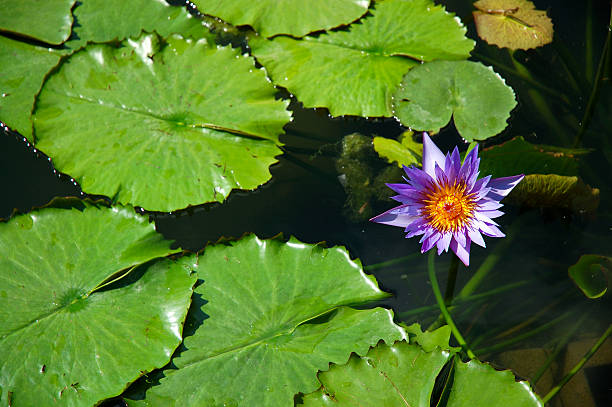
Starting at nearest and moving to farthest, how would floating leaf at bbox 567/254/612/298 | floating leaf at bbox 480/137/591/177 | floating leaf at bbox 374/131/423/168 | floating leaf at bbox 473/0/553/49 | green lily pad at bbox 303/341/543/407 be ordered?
green lily pad at bbox 303/341/543/407 < floating leaf at bbox 480/137/591/177 < floating leaf at bbox 567/254/612/298 < floating leaf at bbox 374/131/423/168 < floating leaf at bbox 473/0/553/49

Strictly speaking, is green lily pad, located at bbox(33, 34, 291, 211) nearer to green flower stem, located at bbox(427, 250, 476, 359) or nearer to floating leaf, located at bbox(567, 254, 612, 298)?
green flower stem, located at bbox(427, 250, 476, 359)

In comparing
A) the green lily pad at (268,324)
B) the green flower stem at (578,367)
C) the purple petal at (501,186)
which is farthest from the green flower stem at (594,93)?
the green lily pad at (268,324)

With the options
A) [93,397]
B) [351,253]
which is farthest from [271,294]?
[93,397]

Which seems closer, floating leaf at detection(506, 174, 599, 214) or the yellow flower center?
the yellow flower center

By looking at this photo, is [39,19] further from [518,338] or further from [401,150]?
[518,338]

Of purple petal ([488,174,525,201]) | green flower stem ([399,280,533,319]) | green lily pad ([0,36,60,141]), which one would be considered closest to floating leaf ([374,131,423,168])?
purple petal ([488,174,525,201])

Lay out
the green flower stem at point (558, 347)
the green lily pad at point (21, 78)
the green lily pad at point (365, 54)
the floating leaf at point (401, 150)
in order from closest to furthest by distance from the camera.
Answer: the green flower stem at point (558, 347) → the floating leaf at point (401, 150) → the green lily pad at point (21, 78) → the green lily pad at point (365, 54)

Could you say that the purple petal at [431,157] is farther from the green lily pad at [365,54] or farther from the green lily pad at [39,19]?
the green lily pad at [39,19]
